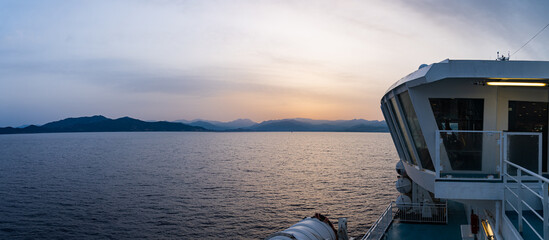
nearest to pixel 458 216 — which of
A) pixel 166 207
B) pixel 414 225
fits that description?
pixel 414 225

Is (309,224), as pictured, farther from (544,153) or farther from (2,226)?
(2,226)

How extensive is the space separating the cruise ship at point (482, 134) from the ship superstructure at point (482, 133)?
0.02m

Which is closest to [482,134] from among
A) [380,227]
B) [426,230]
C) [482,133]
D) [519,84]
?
[482,133]

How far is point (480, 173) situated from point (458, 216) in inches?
598

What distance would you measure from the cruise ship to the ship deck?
3.25 metres

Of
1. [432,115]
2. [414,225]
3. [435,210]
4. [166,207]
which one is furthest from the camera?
[166,207]

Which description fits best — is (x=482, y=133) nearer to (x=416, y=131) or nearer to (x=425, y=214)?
(x=416, y=131)

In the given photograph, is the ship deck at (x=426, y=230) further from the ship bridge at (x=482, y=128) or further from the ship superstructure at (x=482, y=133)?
the ship bridge at (x=482, y=128)

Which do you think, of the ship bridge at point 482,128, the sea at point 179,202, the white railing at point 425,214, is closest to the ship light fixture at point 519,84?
the ship bridge at point 482,128

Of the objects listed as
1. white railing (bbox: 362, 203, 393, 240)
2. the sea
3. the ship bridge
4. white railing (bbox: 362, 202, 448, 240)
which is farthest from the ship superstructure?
the sea

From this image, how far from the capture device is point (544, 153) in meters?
12.3

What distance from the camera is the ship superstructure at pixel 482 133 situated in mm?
9930

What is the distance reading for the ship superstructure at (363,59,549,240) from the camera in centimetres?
993

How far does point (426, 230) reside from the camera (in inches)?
845
